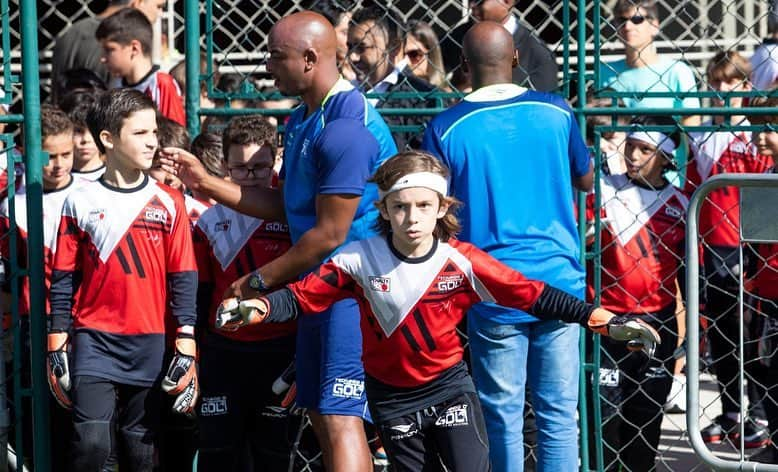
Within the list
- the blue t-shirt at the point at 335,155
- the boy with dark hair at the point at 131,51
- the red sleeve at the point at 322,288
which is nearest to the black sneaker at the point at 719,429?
the blue t-shirt at the point at 335,155

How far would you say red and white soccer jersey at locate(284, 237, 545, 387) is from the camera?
400 centimetres

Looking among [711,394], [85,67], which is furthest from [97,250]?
[711,394]

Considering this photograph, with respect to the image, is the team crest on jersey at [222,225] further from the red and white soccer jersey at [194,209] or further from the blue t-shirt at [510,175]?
the blue t-shirt at [510,175]

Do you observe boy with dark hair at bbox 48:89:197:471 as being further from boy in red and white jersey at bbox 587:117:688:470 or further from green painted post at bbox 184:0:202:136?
boy in red and white jersey at bbox 587:117:688:470

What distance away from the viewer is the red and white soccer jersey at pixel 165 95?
19.5ft

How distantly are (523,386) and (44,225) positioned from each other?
2.03m

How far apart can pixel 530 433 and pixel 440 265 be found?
1337 mm

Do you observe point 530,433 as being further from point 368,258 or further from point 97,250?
point 97,250

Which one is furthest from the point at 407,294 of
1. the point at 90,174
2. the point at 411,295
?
the point at 90,174

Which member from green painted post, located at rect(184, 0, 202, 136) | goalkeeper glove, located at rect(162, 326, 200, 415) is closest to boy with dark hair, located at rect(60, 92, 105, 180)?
green painted post, located at rect(184, 0, 202, 136)

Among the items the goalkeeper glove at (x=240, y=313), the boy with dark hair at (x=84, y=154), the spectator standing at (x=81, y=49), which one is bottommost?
the goalkeeper glove at (x=240, y=313)

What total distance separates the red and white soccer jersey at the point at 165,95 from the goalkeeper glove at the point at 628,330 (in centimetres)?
271

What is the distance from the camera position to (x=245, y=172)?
474 cm

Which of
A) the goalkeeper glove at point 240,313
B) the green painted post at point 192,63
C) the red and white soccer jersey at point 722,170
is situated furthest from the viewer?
the red and white soccer jersey at point 722,170
